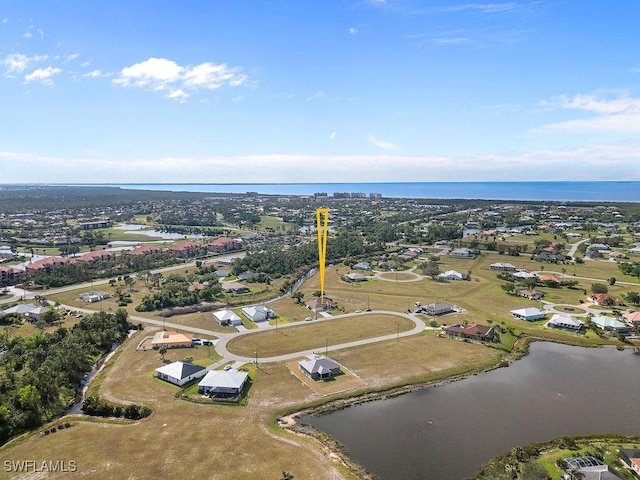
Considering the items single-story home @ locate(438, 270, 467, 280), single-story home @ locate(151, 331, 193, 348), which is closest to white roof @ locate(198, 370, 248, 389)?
single-story home @ locate(151, 331, 193, 348)

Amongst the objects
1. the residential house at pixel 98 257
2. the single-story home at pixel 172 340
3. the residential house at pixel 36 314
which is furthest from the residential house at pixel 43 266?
the single-story home at pixel 172 340

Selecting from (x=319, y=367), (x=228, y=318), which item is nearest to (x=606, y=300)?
(x=319, y=367)

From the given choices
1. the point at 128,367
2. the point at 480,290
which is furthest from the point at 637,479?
the point at 480,290

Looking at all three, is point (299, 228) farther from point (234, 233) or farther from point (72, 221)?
point (72, 221)

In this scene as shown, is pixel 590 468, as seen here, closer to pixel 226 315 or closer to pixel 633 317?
pixel 633 317

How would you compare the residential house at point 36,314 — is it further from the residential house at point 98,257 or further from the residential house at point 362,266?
the residential house at point 362,266
